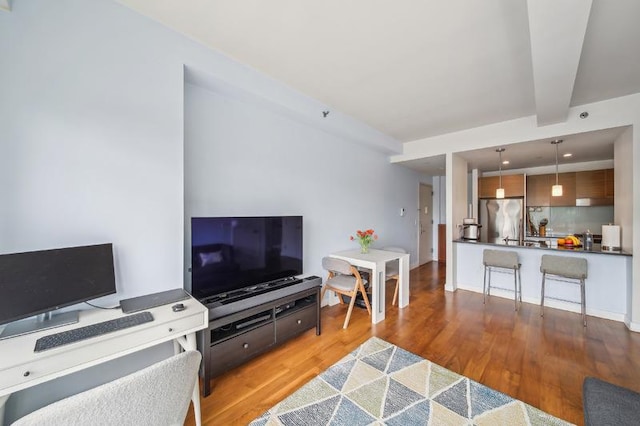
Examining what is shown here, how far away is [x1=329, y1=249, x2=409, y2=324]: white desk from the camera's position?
3043 millimetres

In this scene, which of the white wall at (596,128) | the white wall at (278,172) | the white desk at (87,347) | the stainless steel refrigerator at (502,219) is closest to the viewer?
the white desk at (87,347)

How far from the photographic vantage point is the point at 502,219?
17.6 feet

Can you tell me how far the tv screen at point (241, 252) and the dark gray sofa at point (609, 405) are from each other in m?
2.26

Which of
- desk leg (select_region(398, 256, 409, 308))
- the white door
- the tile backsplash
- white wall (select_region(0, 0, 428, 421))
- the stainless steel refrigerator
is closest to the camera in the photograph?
white wall (select_region(0, 0, 428, 421))

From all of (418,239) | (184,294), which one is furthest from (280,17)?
(418,239)

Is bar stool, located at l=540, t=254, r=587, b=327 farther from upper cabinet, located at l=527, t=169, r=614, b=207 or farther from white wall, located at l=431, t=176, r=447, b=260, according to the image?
white wall, located at l=431, t=176, r=447, b=260

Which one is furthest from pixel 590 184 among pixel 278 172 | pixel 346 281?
pixel 278 172

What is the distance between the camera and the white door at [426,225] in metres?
6.18

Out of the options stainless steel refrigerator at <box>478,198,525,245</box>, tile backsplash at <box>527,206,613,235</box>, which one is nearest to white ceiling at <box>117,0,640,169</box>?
stainless steel refrigerator at <box>478,198,525,245</box>

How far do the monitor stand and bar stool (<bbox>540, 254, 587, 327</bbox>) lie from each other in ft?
15.7

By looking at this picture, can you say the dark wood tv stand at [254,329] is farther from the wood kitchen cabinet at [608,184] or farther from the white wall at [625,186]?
the wood kitchen cabinet at [608,184]

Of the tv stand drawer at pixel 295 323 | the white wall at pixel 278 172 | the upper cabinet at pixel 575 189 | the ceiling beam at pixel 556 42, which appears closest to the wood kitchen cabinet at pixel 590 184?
the upper cabinet at pixel 575 189

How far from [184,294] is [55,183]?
1026mm

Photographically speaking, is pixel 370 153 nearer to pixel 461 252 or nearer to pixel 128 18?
pixel 461 252
